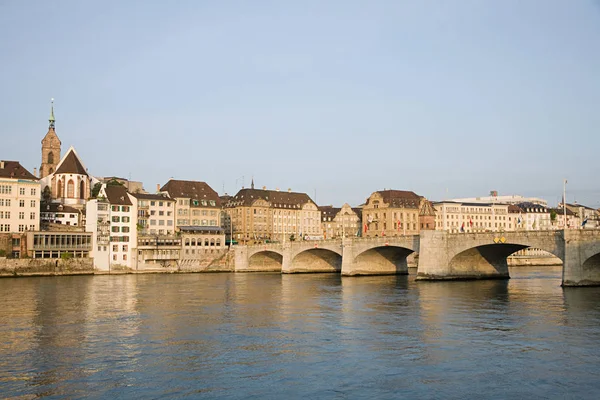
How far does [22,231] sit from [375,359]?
308 feet

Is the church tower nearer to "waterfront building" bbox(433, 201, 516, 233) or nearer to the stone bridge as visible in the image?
the stone bridge

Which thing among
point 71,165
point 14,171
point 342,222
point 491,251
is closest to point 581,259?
point 491,251

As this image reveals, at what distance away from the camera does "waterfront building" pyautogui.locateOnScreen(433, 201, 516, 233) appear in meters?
184

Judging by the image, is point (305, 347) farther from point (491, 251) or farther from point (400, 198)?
point (400, 198)

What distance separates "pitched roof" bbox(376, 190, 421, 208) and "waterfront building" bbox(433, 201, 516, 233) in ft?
Answer: 23.1

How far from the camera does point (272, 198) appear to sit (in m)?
179

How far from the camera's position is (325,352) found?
35562 millimetres

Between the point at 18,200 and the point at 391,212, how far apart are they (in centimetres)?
9678

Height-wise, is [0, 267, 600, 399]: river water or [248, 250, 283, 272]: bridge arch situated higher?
[248, 250, 283, 272]: bridge arch

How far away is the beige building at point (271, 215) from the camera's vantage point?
171625 mm

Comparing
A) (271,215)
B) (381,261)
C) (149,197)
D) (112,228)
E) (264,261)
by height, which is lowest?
(264,261)

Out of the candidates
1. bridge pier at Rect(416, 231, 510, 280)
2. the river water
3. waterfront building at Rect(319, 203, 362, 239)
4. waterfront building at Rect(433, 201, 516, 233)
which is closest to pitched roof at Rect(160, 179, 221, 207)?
waterfront building at Rect(319, 203, 362, 239)

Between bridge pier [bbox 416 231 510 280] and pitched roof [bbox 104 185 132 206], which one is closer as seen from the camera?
bridge pier [bbox 416 231 510 280]

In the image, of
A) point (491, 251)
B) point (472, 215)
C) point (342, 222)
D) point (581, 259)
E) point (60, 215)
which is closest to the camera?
point (581, 259)
